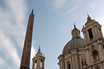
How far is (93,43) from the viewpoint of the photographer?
26.2 m

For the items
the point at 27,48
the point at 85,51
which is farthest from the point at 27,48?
the point at 85,51

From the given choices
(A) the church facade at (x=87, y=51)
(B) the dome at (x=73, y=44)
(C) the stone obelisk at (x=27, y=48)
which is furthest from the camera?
(B) the dome at (x=73, y=44)

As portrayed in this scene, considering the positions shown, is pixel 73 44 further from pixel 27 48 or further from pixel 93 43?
pixel 27 48

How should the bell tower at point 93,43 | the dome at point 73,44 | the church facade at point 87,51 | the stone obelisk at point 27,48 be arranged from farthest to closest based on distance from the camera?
the dome at point 73,44, the church facade at point 87,51, the bell tower at point 93,43, the stone obelisk at point 27,48

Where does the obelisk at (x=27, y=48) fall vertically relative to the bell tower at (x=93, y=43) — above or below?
below

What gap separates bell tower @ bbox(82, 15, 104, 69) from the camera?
2441 cm

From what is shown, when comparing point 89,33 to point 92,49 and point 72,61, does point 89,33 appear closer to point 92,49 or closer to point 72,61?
point 92,49

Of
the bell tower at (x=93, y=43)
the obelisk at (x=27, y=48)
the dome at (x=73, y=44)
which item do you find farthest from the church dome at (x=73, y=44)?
the obelisk at (x=27, y=48)

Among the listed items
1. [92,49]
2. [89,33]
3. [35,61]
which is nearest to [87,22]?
[89,33]

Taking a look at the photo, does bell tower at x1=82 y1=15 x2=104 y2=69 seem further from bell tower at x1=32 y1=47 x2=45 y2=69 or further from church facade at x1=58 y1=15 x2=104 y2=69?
bell tower at x1=32 y1=47 x2=45 y2=69

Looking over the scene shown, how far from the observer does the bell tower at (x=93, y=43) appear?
80.1ft

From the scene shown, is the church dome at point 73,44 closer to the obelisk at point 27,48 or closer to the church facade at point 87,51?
the church facade at point 87,51

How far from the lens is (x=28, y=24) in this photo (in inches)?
497

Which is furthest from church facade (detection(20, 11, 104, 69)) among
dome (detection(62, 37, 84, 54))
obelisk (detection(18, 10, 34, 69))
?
obelisk (detection(18, 10, 34, 69))
